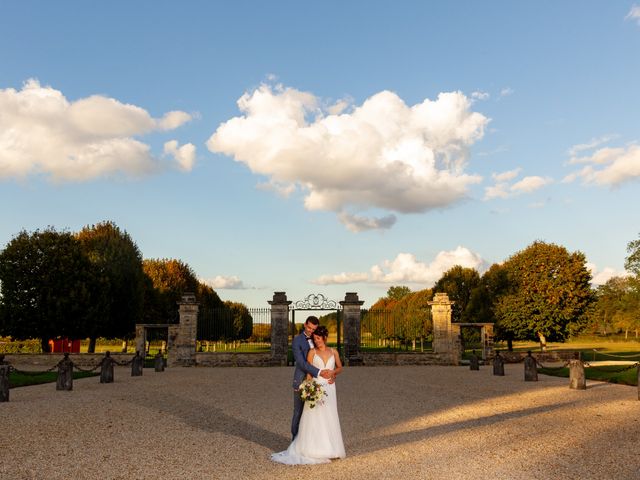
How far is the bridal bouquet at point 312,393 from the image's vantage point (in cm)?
763

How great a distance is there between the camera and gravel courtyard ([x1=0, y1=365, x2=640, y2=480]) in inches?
293

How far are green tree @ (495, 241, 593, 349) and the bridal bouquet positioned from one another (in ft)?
111

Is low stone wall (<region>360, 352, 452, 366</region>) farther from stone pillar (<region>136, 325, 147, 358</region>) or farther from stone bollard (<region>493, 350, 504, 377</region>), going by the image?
stone pillar (<region>136, 325, 147, 358</region>)

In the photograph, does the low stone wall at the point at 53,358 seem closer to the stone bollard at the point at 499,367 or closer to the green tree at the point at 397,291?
the stone bollard at the point at 499,367

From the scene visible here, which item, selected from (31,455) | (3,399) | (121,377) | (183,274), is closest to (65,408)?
(3,399)

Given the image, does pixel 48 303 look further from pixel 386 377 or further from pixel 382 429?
pixel 382 429

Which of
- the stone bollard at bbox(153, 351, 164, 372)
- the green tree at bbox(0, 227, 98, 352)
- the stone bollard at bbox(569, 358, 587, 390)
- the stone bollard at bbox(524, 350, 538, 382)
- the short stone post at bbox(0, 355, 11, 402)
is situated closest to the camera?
the short stone post at bbox(0, 355, 11, 402)

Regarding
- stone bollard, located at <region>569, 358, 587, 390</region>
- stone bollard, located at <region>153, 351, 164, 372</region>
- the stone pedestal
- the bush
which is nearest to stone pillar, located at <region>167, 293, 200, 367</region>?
stone bollard, located at <region>153, 351, 164, 372</region>

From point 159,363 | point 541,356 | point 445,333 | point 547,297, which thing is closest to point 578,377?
point 445,333

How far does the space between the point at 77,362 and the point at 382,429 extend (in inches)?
969

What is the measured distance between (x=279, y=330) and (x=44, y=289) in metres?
15.8

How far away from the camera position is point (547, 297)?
3797cm

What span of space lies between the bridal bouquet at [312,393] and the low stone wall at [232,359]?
22.5 meters

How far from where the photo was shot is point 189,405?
14.1 metres
